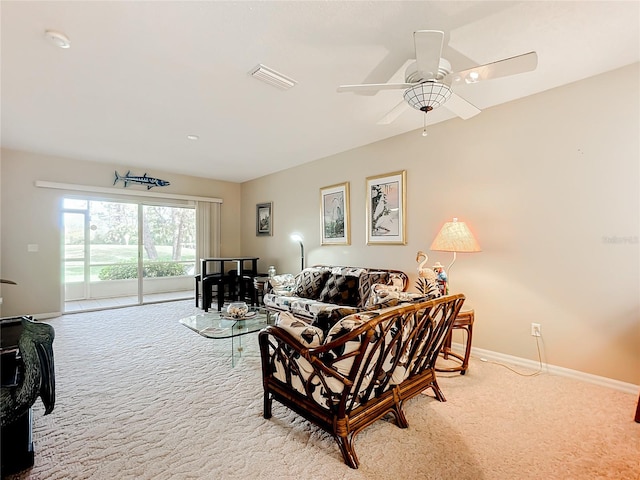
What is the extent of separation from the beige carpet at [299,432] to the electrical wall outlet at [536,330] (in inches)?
14.2

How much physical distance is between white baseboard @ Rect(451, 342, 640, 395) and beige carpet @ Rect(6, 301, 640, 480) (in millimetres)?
75

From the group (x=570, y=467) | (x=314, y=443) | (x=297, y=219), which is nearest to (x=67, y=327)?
(x=297, y=219)

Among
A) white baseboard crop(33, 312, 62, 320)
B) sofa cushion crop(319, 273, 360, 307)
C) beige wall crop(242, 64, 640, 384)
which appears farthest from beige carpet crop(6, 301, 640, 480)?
white baseboard crop(33, 312, 62, 320)

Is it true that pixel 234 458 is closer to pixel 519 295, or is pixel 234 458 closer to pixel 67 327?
pixel 519 295

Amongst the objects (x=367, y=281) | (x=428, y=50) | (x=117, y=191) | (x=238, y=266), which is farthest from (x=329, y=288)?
(x=117, y=191)

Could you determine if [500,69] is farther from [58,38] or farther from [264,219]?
[264,219]

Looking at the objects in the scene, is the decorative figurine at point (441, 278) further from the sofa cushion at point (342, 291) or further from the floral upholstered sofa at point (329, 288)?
the sofa cushion at point (342, 291)

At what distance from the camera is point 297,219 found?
5.37 metres

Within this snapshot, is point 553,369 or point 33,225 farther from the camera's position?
point 33,225

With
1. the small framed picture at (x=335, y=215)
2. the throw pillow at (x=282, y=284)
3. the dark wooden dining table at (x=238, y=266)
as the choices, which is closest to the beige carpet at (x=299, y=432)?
A: the throw pillow at (x=282, y=284)

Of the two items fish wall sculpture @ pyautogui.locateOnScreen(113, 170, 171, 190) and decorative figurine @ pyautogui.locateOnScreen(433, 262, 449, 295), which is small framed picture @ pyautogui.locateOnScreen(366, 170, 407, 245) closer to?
decorative figurine @ pyautogui.locateOnScreen(433, 262, 449, 295)

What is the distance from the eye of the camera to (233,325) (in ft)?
9.89

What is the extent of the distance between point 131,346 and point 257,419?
7.32ft

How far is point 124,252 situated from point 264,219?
8.94 ft
